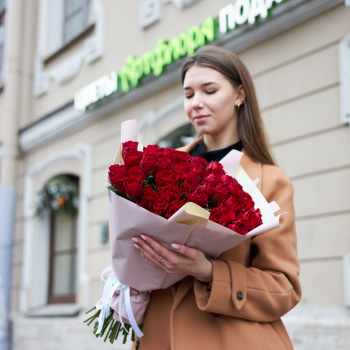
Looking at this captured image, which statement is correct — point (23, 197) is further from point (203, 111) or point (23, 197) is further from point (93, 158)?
point (203, 111)

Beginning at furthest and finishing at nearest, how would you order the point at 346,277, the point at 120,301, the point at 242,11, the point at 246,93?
the point at 242,11 < the point at 346,277 < the point at 246,93 < the point at 120,301

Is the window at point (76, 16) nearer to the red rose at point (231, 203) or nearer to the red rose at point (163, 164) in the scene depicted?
the red rose at point (163, 164)

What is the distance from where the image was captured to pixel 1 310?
4449 mm

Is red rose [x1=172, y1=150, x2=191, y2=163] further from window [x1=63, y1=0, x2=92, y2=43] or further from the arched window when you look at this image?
window [x1=63, y1=0, x2=92, y2=43]

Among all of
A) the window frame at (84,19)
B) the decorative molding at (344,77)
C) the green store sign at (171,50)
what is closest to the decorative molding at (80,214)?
the green store sign at (171,50)

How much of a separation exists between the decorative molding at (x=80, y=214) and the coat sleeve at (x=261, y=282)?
4980 millimetres

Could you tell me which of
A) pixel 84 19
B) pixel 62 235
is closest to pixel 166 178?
pixel 62 235

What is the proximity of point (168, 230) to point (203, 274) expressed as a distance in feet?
0.72

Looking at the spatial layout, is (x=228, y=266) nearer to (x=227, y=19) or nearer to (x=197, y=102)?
(x=197, y=102)

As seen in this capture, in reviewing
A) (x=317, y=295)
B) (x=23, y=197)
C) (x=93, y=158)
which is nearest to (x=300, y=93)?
(x=317, y=295)

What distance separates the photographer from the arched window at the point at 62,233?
22.7 feet

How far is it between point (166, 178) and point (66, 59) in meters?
6.55

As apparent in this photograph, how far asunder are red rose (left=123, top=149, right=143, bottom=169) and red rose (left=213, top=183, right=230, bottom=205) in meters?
0.23

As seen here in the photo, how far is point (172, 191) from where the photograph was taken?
4.06ft
